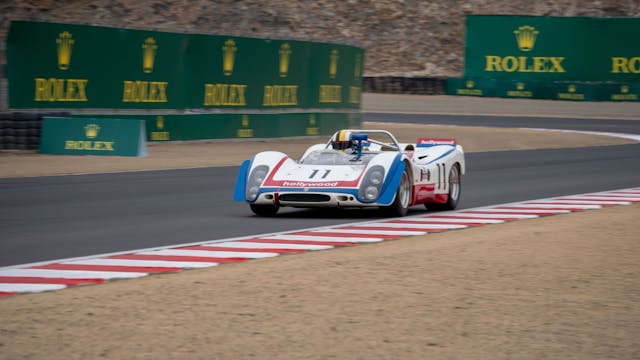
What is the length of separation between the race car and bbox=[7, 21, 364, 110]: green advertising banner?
10.5 meters

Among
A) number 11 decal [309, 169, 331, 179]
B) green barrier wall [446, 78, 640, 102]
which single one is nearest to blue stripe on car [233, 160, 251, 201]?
number 11 decal [309, 169, 331, 179]

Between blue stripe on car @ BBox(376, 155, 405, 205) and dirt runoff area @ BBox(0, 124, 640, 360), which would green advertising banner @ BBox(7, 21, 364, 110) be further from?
dirt runoff area @ BBox(0, 124, 640, 360)

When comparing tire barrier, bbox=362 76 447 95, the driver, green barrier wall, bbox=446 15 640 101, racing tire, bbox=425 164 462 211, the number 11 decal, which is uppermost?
green barrier wall, bbox=446 15 640 101

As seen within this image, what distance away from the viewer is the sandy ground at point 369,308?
22.1 feet

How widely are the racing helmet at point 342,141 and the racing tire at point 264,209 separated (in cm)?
101

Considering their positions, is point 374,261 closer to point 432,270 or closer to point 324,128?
point 432,270

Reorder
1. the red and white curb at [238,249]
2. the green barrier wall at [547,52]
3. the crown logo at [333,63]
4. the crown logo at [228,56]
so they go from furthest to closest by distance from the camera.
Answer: the green barrier wall at [547,52], the crown logo at [333,63], the crown logo at [228,56], the red and white curb at [238,249]

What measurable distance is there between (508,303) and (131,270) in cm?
292

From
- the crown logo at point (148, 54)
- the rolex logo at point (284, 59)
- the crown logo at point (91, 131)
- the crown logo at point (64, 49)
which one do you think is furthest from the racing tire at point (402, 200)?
the rolex logo at point (284, 59)

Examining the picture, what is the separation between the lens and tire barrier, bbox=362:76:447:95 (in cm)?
4953

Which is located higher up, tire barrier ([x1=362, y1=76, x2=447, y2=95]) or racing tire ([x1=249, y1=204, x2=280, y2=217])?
tire barrier ([x1=362, y1=76, x2=447, y2=95])

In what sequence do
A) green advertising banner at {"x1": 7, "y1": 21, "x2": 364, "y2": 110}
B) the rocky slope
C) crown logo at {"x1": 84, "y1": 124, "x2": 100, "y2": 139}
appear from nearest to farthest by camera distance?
crown logo at {"x1": 84, "y1": 124, "x2": 100, "y2": 139}, green advertising banner at {"x1": 7, "y1": 21, "x2": 364, "y2": 110}, the rocky slope

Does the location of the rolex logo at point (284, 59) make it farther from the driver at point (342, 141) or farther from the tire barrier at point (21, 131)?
the driver at point (342, 141)

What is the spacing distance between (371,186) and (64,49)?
12.3 meters
